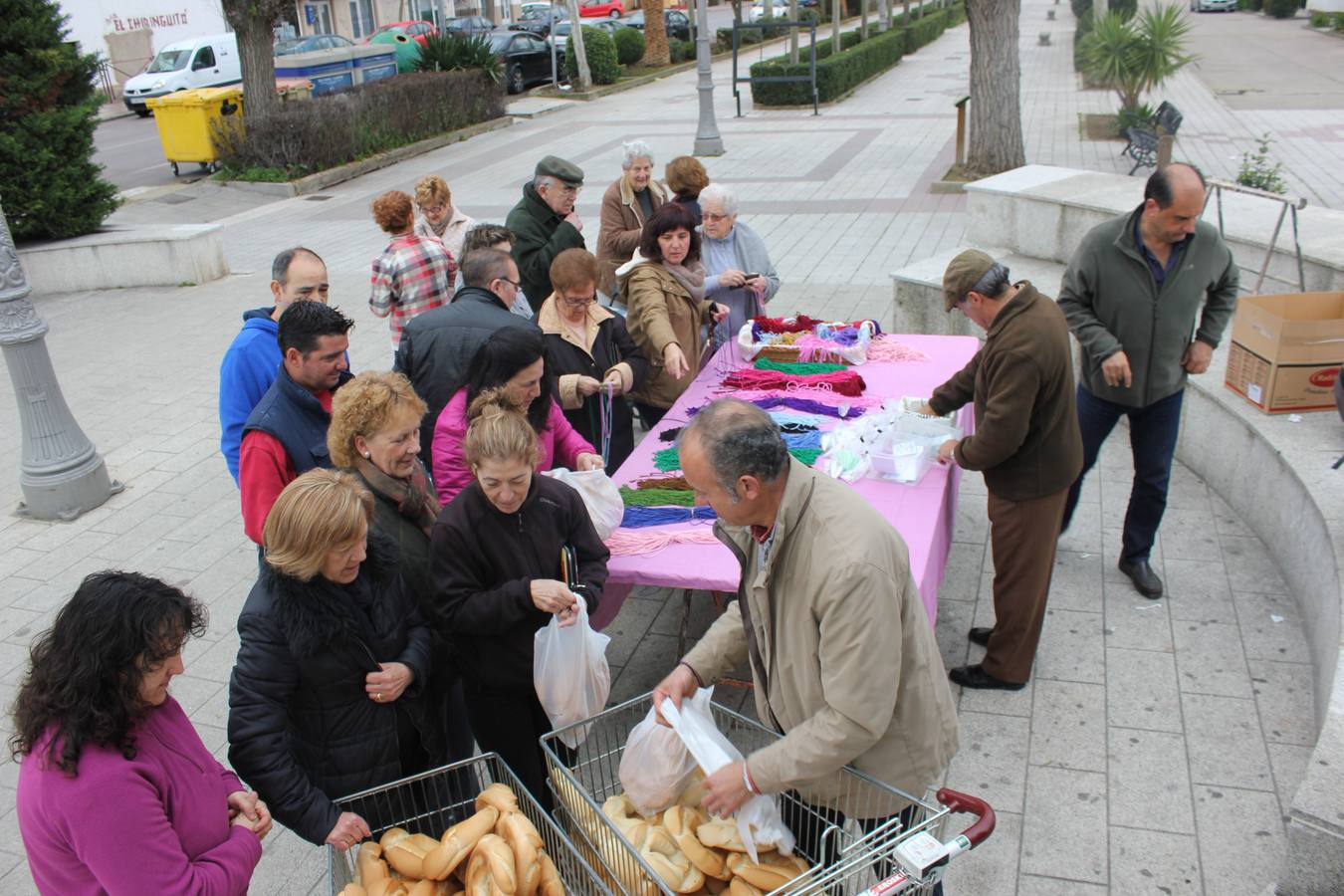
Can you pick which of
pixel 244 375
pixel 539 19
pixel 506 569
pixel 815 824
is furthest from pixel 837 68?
pixel 815 824

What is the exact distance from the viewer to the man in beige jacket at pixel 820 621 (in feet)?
7.14

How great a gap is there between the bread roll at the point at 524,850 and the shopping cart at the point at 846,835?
0.14 metres

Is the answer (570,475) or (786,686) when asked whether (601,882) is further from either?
(570,475)

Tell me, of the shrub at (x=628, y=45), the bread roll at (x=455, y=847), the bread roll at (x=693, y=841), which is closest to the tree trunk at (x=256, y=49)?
the shrub at (x=628, y=45)

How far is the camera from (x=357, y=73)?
907 inches

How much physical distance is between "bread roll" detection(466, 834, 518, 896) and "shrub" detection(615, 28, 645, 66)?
96.7ft

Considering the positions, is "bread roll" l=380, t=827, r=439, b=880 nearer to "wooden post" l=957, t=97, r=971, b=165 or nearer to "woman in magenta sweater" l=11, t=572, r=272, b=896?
"woman in magenta sweater" l=11, t=572, r=272, b=896

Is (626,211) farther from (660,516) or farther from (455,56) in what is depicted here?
(455,56)

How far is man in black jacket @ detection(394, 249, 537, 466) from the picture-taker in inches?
161

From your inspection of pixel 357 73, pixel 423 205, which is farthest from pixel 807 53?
pixel 423 205

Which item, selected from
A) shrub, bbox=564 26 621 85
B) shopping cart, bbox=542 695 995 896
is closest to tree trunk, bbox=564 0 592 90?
shrub, bbox=564 26 621 85

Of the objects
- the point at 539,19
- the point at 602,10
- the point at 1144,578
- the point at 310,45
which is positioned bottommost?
the point at 1144,578

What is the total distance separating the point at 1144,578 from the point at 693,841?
323cm

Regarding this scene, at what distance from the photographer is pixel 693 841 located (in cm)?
239
